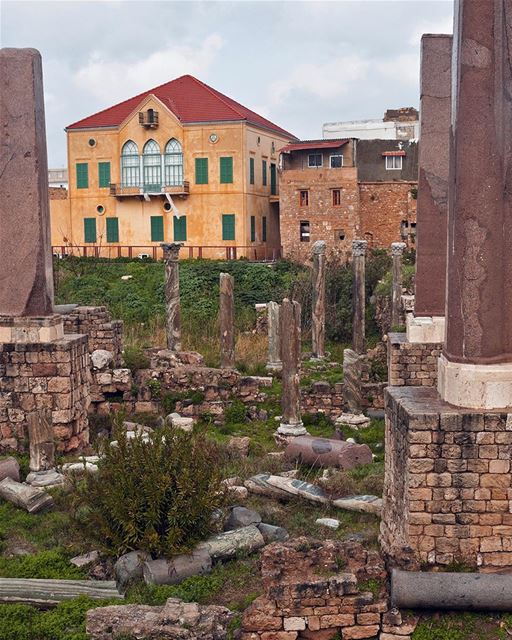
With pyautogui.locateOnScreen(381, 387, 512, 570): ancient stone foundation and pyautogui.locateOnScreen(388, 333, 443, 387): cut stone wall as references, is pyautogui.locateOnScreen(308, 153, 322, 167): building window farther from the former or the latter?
pyautogui.locateOnScreen(381, 387, 512, 570): ancient stone foundation

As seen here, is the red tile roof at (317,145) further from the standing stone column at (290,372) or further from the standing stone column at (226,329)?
the standing stone column at (290,372)

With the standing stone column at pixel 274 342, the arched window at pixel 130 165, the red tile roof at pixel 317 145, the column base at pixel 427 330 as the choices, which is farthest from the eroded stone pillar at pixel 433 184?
the arched window at pixel 130 165

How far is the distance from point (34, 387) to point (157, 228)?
28325 mm

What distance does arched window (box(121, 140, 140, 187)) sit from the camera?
3853cm

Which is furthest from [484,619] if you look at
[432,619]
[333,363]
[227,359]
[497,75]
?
[333,363]

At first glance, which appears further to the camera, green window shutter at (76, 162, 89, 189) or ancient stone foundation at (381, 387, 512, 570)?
green window shutter at (76, 162, 89, 189)

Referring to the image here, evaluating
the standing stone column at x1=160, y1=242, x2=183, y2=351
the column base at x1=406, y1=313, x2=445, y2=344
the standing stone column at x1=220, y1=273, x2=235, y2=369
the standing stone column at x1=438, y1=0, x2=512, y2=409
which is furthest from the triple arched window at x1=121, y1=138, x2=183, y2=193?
the standing stone column at x1=438, y1=0, x2=512, y2=409

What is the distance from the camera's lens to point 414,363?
12.0 metres

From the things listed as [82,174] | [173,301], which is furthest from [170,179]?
[173,301]

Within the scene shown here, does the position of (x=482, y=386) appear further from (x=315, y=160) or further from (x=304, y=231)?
(x=315, y=160)

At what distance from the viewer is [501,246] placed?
689 cm

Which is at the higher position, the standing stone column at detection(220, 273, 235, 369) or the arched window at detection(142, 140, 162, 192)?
the arched window at detection(142, 140, 162, 192)

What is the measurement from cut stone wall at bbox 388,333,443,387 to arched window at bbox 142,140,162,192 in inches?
1093

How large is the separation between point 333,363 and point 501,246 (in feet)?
48.5
